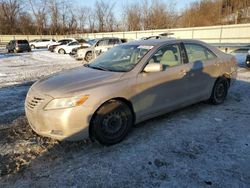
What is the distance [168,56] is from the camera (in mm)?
4547

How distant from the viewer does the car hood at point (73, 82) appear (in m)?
3.49

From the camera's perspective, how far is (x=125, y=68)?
410 centimetres

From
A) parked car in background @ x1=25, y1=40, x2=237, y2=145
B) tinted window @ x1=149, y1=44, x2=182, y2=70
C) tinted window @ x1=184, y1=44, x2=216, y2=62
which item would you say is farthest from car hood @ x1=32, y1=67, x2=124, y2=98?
tinted window @ x1=184, y1=44, x2=216, y2=62

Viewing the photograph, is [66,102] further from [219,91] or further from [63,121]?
[219,91]

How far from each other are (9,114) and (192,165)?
4053mm

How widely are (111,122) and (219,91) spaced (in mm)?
3125

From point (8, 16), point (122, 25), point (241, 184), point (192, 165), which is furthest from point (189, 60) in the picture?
point (8, 16)

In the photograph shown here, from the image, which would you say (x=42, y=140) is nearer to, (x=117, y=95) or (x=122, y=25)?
(x=117, y=95)

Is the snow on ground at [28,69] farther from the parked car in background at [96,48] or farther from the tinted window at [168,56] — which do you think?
the tinted window at [168,56]

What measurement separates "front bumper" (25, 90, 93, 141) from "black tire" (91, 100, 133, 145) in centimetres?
16

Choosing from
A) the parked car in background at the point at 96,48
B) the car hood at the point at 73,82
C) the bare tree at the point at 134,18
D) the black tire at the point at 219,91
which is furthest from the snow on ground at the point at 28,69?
the bare tree at the point at 134,18

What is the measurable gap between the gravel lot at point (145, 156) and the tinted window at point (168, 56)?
3.70 ft

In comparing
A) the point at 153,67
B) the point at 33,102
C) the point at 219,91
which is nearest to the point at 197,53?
the point at 219,91

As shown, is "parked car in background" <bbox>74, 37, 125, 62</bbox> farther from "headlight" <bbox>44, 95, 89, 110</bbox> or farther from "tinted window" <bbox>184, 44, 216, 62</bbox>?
"headlight" <bbox>44, 95, 89, 110</bbox>
